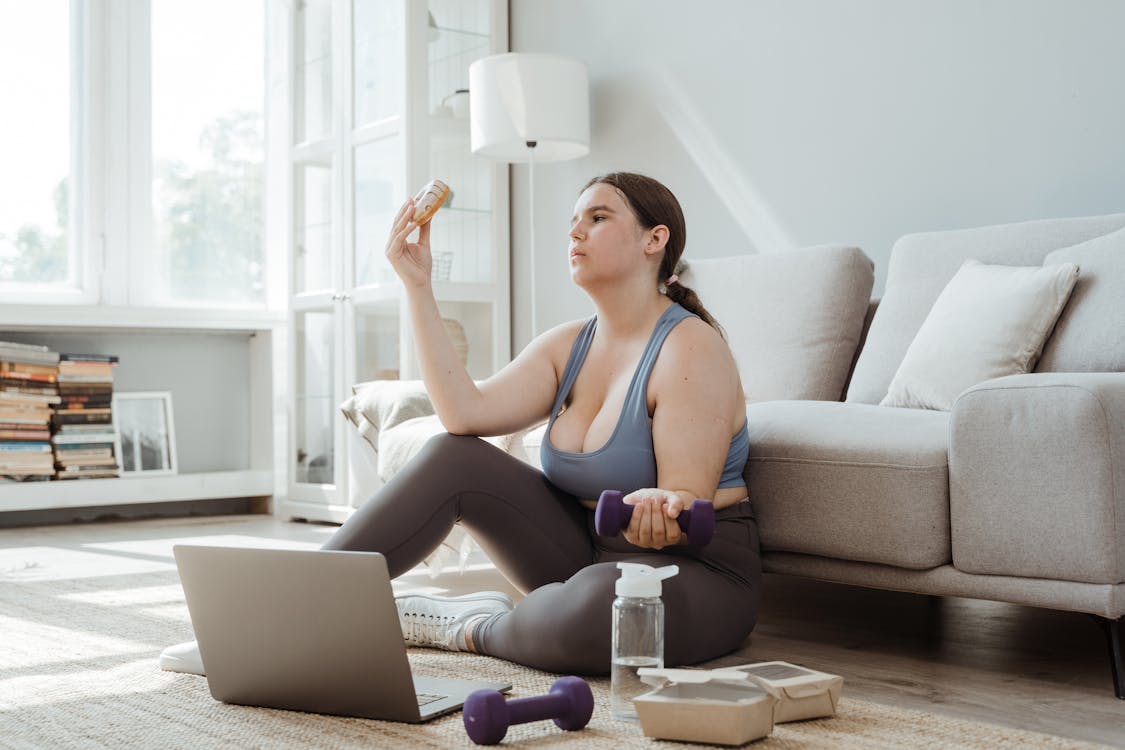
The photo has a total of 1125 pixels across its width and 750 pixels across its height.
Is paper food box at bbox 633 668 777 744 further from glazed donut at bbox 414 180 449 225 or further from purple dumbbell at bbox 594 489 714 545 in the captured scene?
glazed donut at bbox 414 180 449 225

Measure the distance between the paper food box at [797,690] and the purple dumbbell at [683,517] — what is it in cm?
18

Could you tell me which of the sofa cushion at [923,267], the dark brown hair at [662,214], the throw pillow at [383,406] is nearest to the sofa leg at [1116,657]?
the dark brown hair at [662,214]

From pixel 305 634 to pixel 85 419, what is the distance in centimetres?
339

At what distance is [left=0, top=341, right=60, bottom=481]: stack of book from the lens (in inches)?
172

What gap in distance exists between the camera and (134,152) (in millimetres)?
4836

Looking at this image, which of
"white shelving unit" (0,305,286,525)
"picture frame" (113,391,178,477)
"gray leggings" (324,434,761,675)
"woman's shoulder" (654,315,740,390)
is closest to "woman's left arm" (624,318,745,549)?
"woman's shoulder" (654,315,740,390)

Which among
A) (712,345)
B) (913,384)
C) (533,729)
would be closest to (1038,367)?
(913,384)

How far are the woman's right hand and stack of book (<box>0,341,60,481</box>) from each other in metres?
2.95

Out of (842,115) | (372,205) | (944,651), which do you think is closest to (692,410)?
(944,651)

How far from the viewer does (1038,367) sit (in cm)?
227

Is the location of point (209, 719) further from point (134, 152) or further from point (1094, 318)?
point (134, 152)

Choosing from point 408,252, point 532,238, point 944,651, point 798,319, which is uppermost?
point 532,238

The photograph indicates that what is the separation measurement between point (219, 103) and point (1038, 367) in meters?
3.88

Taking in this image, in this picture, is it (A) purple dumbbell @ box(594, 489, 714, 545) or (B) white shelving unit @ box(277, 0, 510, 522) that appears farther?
(B) white shelving unit @ box(277, 0, 510, 522)
